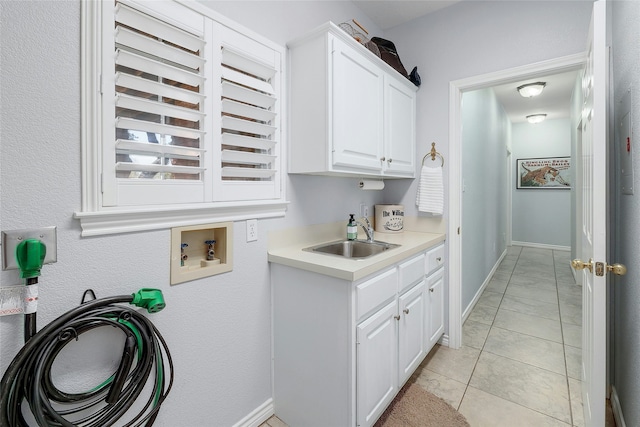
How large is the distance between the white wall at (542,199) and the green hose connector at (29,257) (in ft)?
24.9

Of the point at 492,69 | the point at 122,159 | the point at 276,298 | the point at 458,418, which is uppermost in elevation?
the point at 492,69

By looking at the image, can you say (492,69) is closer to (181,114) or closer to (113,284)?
(181,114)

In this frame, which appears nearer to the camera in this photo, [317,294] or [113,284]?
[113,284]

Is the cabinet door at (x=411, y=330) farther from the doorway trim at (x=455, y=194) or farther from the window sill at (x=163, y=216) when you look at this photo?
the window sill at (x=163, y=216)

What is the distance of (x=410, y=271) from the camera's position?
6.22 feet

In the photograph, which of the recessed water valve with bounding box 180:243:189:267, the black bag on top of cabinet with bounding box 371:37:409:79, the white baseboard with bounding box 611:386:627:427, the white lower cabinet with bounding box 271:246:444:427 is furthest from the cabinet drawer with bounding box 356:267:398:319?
the black bag on top of cabinet with bounding box 371:37:409:79

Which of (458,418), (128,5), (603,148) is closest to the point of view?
(128,5)

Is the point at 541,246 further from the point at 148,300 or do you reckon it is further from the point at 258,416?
the point at 148,300

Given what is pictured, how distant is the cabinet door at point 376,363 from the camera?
1.43 meters

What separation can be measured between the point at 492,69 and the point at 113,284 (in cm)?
269

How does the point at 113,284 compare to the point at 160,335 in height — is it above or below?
above

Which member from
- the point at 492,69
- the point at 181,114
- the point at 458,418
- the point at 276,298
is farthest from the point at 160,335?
the point at 492,69

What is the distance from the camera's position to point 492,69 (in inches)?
89.4

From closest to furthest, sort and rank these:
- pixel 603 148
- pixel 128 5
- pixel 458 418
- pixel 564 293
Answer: pixel 128 5
pixel 603 148
pixel 458 418
pixel 564 293
